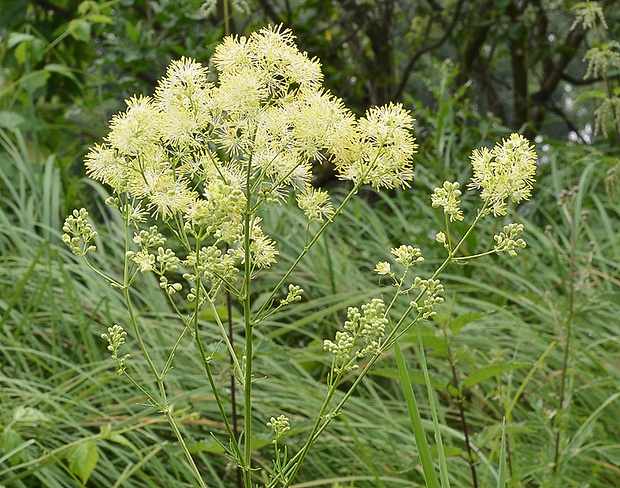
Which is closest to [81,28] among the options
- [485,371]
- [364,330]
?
[485,371]

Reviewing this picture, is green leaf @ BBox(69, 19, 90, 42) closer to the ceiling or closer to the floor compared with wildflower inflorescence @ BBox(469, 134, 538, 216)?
closer to the ceiling

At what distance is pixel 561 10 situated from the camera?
583cm

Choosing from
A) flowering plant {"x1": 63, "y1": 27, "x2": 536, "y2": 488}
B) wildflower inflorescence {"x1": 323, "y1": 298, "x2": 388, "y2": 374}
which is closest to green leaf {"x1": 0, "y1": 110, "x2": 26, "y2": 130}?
flowering plant {"x1": 63, "y1": 27, "x2": 536, "y2": 488}

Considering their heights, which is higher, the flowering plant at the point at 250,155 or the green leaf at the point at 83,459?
the flowering plant at the point at 250,155

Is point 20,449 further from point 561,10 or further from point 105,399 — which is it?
point 561,10

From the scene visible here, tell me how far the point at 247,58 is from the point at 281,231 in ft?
9.03

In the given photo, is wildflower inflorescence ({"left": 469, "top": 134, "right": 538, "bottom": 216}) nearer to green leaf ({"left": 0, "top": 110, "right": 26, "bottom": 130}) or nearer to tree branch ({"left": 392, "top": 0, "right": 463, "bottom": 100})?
green leaf ({"left": 0, "top": 110, "right": 26, "bottom": 130})

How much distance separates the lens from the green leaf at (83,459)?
6.33 ft

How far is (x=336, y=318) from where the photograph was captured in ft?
9.89

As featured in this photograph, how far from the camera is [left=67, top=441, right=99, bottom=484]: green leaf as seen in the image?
1.93 metres

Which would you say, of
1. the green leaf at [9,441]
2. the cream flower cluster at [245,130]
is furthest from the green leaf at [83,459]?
the cream flower cluster at [245,130]

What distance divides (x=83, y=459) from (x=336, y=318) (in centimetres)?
131

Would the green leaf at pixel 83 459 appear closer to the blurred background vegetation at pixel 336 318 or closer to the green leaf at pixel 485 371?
the blurred background vegetation at pixel 336 318

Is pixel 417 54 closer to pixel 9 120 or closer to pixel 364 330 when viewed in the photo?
pixel 9 120
